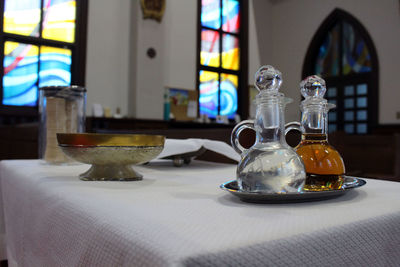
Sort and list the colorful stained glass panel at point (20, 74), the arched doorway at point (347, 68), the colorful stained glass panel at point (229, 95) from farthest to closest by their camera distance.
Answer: the colorful stained glass panel at point (229, 95) → the arched doorway at point (347, 68) → the colorful stained glass panel at point (20, 74)

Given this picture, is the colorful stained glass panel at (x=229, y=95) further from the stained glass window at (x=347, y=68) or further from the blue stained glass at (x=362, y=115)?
the blue stained glass at (x=362, y=115)

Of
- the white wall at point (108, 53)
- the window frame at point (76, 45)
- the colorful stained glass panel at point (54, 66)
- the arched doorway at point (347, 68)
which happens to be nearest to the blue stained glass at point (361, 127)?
the arched doorway at point (347, 68)

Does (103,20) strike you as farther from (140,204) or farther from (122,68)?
(140,204)

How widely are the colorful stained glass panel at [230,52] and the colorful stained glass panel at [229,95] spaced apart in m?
0.20

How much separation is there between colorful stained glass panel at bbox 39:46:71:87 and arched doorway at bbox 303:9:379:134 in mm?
4510

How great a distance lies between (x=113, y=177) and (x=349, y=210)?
431 millimetres

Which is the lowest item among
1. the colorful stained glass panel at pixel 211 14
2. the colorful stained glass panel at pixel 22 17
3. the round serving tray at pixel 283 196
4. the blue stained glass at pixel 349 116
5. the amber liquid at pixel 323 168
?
the round serving tray at pixel 283 196

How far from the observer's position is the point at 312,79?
22.7 inches

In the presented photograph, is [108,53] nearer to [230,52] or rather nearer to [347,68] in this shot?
[230,52]

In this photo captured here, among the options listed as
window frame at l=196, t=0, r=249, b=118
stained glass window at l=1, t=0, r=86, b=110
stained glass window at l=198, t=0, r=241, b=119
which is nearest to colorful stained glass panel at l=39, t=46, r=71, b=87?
stained glass window at l=1, t=0, r=86, b=110

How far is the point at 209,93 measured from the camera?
655 centimetres

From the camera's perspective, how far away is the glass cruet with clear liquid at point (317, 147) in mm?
544

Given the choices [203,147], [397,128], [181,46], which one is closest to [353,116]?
[397,128]

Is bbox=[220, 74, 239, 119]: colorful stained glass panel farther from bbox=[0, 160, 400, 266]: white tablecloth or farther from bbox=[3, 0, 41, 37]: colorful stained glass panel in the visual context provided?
bbox=[0, 160, 400, 266]: white tablecloth
